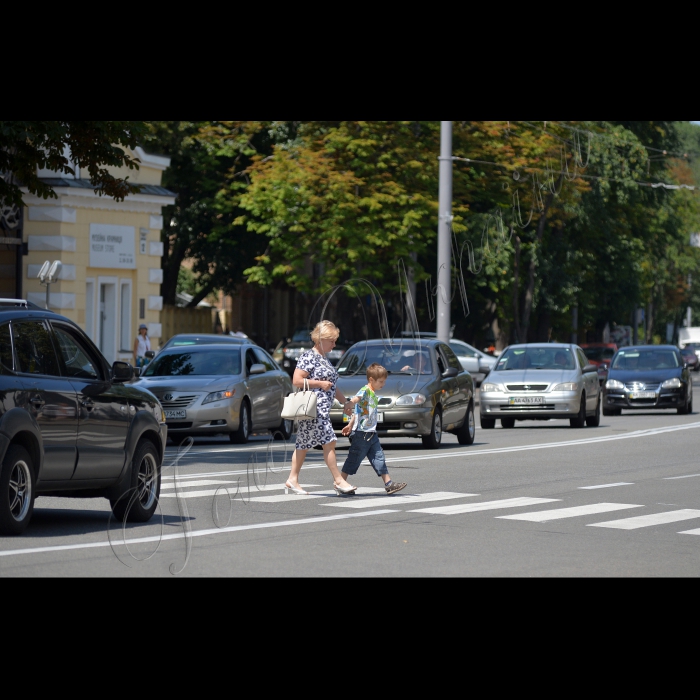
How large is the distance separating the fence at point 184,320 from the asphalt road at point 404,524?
106 feet

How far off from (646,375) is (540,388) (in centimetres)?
659

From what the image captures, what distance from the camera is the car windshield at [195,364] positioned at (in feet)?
77.0

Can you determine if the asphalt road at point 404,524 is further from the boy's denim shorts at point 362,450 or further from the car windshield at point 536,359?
the car windshield at point 536,359

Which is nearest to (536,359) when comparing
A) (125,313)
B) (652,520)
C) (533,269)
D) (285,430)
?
(285,430)

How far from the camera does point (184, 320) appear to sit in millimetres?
53938

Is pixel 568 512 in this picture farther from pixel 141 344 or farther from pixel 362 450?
pixel 141 344

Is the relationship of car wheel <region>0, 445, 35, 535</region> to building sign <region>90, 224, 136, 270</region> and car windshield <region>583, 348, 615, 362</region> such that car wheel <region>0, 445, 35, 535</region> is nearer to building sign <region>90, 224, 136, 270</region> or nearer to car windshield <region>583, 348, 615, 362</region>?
building sign <region>90, 224, 136, 270</region>

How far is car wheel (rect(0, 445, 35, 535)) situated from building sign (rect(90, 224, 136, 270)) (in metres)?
27.1

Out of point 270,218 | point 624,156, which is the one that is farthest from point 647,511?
point 624,156

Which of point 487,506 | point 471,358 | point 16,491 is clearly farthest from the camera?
point 471,358

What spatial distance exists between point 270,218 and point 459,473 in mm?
26158

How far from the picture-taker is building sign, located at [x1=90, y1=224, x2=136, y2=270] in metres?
38.0

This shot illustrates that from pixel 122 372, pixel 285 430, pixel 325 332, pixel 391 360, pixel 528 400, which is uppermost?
pixel 325 332
